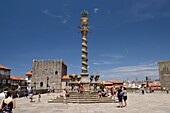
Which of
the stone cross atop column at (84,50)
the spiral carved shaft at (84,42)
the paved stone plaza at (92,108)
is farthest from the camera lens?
the spiral carved shaft at (84,42)

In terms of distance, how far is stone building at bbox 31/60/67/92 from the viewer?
5334cm

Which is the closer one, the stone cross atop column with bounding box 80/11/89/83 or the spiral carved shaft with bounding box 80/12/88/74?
the stone cross atop column with bounding box 80/11/89/83

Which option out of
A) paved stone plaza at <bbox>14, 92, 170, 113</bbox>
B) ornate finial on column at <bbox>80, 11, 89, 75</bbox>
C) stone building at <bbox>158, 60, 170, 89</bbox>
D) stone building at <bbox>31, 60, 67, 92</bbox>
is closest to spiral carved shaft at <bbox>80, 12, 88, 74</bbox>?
ornate finial on column at <bbox>80, 11, 89, 75</bbox>

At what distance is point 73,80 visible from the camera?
2106cm

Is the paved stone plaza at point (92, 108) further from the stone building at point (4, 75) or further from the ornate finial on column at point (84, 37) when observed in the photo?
the stone building at point (4, 75)

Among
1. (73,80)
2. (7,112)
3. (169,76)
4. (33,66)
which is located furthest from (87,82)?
(33,66)

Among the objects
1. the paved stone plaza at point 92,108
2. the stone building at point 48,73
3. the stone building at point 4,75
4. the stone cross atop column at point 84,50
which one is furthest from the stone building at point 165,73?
the stone building at point 4,75

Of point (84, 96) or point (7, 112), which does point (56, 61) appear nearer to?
point (84, 96)

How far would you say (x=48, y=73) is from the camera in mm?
53688

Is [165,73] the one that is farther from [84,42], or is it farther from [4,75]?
[4,75]

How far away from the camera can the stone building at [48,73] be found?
53.3m

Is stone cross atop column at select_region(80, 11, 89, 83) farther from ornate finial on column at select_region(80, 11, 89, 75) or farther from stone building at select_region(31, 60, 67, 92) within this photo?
stone building at select_region(31, 60, 67, 92)

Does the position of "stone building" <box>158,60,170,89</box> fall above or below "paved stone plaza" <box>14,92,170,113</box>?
above

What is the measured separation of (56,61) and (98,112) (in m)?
46.3
